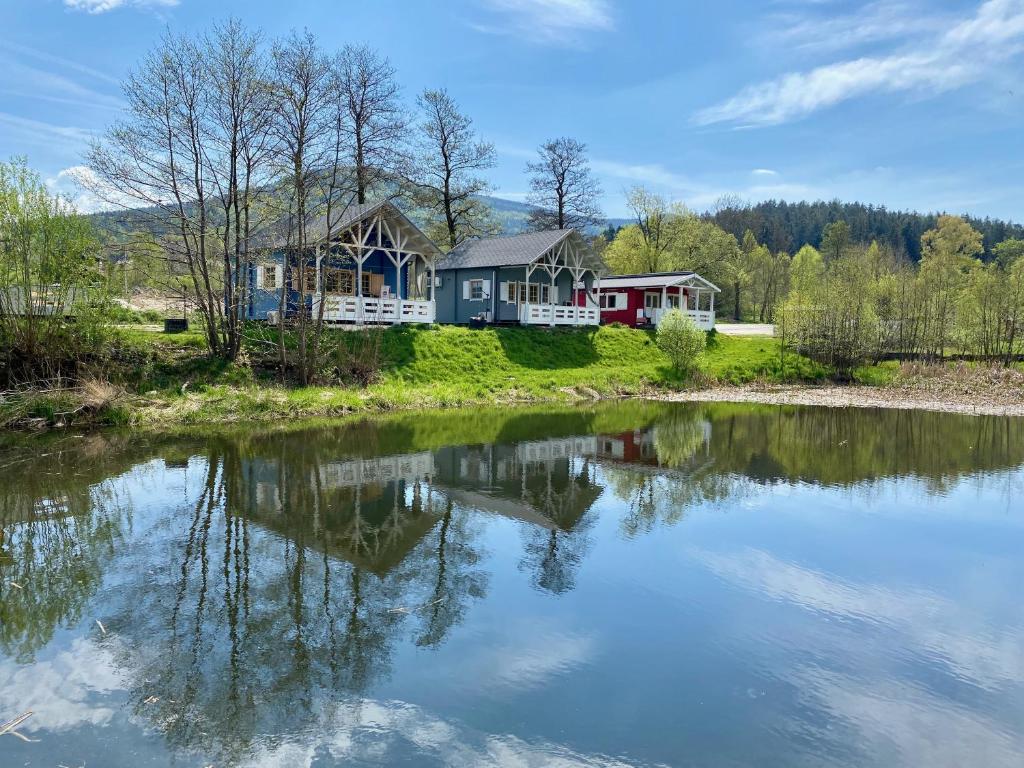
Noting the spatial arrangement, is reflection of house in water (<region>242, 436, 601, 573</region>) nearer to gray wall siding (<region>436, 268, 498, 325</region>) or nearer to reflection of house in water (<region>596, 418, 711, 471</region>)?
reflection of house in water (<region>596, 418, 711, 471</region>)

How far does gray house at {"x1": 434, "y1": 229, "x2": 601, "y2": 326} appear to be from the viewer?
3341cm

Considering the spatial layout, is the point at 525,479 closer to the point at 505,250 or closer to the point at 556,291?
the point at 505,250

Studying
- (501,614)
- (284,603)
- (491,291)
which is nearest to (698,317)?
(491,291)

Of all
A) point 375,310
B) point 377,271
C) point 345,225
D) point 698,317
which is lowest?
point 375,310

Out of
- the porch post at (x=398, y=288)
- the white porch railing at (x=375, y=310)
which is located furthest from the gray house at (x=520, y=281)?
the white porch railing at (x=375, y=310)

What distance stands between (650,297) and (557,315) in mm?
8442

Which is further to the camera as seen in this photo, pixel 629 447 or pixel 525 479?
pixel 629 447

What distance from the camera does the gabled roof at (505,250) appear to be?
3303 cm

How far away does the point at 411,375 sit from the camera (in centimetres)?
2517

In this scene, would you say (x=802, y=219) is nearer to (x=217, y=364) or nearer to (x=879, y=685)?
(x=217, y=364)

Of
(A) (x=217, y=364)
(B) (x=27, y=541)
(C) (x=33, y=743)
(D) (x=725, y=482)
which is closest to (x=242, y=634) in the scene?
(C) (x=33, y=743)

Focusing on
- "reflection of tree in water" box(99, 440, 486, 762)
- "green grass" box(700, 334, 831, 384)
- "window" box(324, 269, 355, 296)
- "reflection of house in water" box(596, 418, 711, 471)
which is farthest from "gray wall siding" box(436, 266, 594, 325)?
"reflection of tree in water" box(99, 440, 486, 762)

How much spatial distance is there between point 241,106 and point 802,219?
395 ft

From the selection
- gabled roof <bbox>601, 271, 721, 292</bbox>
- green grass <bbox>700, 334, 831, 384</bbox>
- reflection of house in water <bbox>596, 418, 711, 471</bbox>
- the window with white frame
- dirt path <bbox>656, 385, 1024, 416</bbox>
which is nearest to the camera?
reflection of house in water <bbox>596, 418, 711, 471</bbox>
